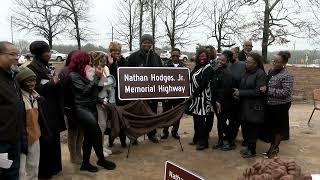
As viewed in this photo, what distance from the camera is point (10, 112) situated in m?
3.73

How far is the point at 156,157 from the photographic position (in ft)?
20.9

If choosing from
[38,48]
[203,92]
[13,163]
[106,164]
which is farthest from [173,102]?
[13,163]

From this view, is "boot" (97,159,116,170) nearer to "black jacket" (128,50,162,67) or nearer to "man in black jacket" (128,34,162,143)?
"man in black jacket" (128,34,162,143)

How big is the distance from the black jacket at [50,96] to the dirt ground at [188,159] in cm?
77

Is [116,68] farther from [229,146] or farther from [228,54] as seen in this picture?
[229,146]

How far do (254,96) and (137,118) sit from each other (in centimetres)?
187

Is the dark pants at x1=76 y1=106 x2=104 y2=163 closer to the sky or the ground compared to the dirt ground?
closer to the sky

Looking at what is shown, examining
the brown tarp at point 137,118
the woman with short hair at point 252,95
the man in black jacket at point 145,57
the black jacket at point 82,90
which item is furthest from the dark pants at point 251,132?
the black jacket at point 82,90

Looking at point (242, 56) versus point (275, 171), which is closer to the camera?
point (275, 171)

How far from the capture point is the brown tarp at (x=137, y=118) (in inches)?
241

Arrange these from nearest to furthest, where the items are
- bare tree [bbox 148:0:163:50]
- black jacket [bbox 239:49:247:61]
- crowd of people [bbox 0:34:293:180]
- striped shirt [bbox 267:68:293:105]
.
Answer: crowd of people [bbox 0:34:293:180]
striped shirt [bbox 267:68:293:105]
black jacket [bbox 239:49:247:61]
bare tree [bbox 148:0:163:50]

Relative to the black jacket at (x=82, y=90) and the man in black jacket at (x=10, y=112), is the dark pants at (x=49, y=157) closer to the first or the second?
the black jacket at (x=82, y=90)

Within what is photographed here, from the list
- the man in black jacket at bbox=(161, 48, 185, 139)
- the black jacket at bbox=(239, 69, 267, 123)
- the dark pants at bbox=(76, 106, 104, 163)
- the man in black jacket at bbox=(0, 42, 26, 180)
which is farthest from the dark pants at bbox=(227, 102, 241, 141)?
the man in black jacket at bbox=(0, 42, 26, 180)

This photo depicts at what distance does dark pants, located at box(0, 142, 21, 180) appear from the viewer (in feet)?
12.5
